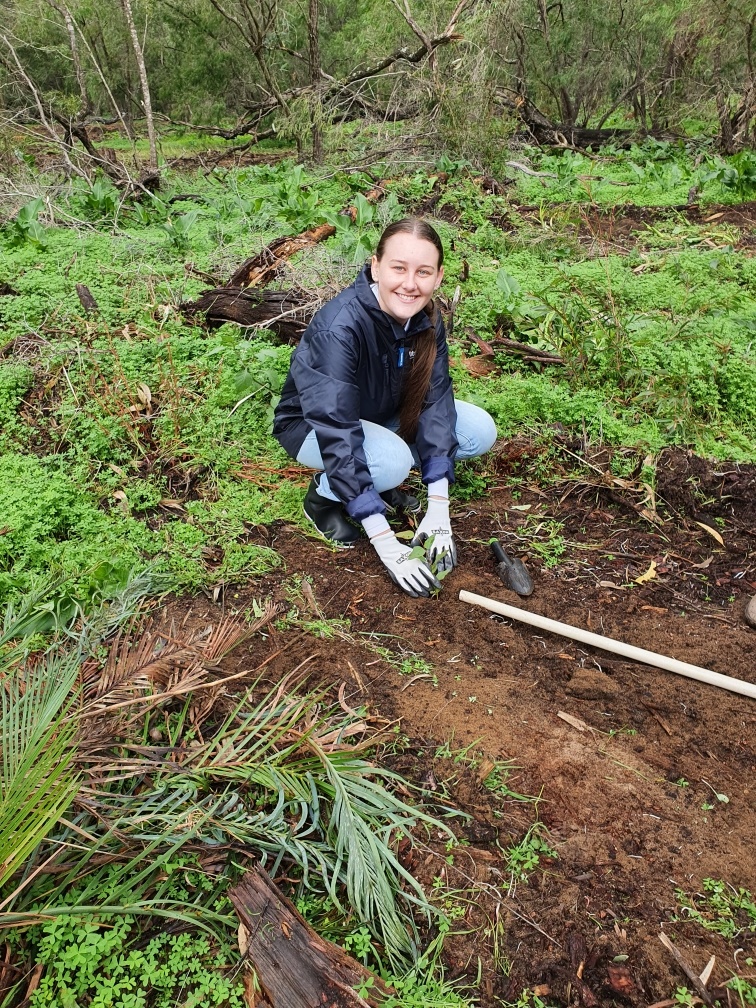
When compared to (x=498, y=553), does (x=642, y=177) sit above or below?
above

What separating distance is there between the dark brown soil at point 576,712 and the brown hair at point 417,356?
464 millimetres

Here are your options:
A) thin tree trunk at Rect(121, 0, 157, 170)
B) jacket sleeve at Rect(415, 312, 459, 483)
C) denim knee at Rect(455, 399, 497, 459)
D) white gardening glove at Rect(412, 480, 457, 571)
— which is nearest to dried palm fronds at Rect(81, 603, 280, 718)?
white gardening glove at Rect(412, 480, 457, 571)

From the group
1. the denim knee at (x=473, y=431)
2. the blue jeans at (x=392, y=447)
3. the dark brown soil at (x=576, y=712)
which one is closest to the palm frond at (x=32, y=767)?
the dark brown soil at (x=576, y=712)

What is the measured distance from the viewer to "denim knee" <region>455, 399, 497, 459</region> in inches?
125

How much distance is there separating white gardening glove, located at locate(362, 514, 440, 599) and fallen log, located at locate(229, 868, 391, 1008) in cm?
122

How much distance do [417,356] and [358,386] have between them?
26 centimetres

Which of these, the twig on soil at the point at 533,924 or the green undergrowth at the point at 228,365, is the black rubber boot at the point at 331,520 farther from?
the twig on soil at the point at 533,924

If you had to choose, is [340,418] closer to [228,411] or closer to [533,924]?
[228,411]

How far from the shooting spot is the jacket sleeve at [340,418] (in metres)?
2.64

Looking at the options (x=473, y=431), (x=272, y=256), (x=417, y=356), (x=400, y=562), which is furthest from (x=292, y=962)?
(x=272, y=256)

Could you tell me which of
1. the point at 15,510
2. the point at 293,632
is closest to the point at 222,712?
the point at 293,632

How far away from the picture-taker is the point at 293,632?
2447mm

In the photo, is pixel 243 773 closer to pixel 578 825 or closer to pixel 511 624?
pixel 578 825

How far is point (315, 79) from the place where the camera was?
7699 millimetres
